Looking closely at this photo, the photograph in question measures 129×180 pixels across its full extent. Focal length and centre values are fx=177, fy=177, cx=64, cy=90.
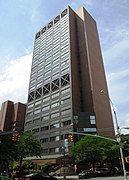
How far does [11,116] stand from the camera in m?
136

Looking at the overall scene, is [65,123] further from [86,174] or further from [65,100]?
[86,174]

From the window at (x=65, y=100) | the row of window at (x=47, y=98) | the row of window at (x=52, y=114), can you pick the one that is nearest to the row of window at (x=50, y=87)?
the row of window at (x=47, y=98)

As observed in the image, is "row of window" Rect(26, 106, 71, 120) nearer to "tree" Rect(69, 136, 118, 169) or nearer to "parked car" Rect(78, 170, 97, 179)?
"tree" Rect(69, 136, 118, 169)

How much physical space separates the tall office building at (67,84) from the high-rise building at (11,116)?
2768 cm

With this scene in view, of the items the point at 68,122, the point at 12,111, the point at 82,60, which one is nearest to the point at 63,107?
the point at 68,122

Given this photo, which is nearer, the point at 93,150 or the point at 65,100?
the point at 93,150

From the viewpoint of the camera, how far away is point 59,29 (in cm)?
11538

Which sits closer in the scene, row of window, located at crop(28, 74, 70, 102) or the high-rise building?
row of window, located at crop(28, 74, 70, 102)

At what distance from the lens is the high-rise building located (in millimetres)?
129125

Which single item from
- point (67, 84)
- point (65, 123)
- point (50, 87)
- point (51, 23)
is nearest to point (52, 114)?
point (65, 123)

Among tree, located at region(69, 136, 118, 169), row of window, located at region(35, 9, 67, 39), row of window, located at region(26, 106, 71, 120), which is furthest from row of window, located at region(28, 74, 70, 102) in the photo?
row of window, located at region(35, 9, 67, 39)

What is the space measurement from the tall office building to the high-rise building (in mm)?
27685

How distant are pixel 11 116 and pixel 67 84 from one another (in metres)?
67.3

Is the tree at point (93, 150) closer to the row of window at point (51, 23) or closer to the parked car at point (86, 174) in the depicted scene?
the parked car at point (86, 174)
